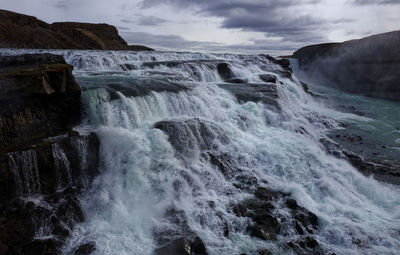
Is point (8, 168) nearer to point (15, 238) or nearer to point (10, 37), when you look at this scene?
point (15, 238)

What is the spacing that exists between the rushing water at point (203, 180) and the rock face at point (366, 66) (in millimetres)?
20192

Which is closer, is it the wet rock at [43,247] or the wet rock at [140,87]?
the wet rock at [43,247]

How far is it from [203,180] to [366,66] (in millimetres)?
28882

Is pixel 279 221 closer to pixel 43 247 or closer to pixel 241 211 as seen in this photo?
pixel 241 211

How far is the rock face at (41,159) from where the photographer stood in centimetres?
619

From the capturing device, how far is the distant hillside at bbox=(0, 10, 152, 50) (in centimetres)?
4066

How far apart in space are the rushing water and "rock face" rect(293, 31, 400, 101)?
20.2 m

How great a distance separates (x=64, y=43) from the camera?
166 feet

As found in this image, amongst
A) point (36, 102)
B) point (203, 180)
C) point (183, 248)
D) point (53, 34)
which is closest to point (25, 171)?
point (36, 102)

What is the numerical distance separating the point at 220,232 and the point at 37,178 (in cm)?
479

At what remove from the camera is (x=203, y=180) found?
834 cm

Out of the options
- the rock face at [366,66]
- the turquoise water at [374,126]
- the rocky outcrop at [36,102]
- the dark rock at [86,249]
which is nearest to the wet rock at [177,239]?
the dark rock at [86,249]

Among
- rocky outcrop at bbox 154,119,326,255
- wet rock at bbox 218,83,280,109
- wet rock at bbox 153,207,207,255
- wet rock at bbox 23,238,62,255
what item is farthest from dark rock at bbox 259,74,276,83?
wet rock at bbox 23,238,62,255

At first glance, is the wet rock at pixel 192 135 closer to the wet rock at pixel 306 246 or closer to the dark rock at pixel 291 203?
the dark rock at pixel 291 203
